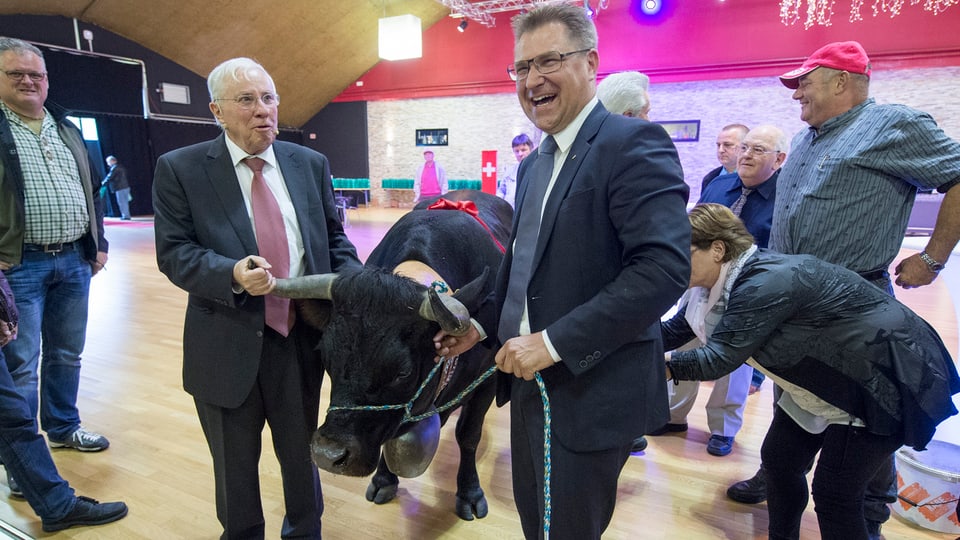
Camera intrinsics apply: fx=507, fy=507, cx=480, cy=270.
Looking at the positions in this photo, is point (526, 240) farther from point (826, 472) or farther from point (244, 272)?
point (826, 472)

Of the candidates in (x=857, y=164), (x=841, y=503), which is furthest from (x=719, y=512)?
(x=857, y=164)

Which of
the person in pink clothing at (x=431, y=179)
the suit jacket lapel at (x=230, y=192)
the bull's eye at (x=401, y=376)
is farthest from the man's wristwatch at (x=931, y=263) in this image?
the person in pink clothing at (x=431, y=179)

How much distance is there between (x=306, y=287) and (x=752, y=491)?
262 centimetres

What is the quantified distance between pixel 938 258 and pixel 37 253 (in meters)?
4.50

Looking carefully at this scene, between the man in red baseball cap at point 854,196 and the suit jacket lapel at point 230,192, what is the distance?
221cm

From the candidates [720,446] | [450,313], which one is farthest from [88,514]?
[720,446]

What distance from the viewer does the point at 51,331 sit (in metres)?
3.06

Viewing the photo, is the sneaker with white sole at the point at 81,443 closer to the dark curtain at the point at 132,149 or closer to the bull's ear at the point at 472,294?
the bull's ear at the point at 472,294

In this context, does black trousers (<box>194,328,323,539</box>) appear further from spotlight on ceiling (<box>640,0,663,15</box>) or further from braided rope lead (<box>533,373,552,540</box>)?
spotlight on ceiling (<box>640,0,663,15</box>)

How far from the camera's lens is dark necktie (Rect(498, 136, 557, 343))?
1.49 m

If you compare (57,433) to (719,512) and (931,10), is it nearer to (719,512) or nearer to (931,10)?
(719,512)

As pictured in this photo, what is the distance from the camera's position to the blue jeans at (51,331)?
9.13ft

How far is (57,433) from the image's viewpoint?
3.23 m

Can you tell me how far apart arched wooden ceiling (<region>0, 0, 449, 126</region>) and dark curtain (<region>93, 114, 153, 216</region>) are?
8.64 feet
